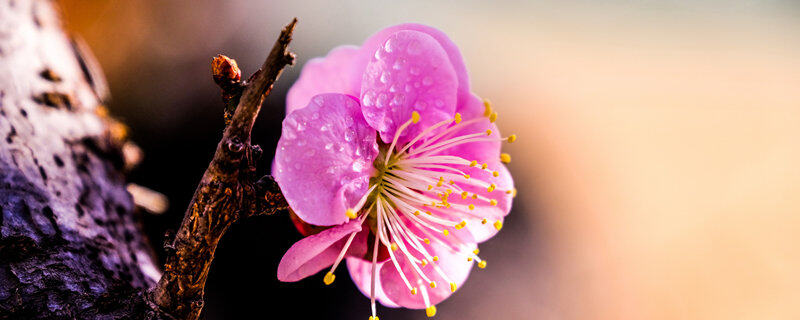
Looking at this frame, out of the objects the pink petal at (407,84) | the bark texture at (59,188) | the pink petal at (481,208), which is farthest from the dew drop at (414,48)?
the bark texture at (59,188)

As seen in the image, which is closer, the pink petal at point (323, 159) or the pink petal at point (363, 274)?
the pink petal at point (323, 159)

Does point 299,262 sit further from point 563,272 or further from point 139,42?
point 563,272

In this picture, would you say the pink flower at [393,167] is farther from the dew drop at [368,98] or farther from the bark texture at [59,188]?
the bark texture at [59,188]

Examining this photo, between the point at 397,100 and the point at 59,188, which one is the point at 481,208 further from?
the point at 59,188

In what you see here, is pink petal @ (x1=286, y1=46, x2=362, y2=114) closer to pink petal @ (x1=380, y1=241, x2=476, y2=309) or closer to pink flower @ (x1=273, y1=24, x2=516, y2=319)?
pink flower @ (x1=273, y1=24, x2=516, y2=319)

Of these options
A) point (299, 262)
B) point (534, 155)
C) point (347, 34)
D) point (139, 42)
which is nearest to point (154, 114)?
point (139, 42)

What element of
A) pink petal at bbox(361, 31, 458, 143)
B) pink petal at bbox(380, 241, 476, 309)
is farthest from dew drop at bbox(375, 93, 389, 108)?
pink petal at bbox(380, 241, 476, 309)

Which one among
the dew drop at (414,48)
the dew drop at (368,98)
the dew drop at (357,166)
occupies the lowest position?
the dew drop at (357,166)
